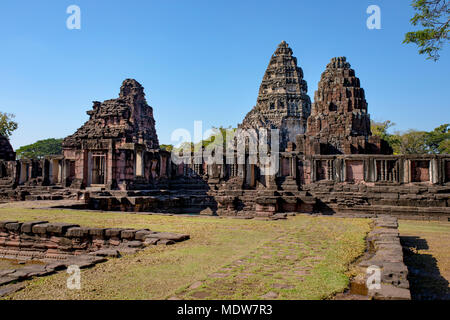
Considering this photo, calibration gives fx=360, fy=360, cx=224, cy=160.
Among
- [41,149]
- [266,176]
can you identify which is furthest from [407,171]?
[41,149]

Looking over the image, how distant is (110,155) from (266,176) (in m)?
7.74

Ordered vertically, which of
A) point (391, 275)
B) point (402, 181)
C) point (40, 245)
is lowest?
point (40, 245)

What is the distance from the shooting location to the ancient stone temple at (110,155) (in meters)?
17.8

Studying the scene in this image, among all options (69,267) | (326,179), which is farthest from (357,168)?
(69,267)

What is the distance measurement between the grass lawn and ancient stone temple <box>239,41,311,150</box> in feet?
121

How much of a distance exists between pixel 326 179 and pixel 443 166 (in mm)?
4428

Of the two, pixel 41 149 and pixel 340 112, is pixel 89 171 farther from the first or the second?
pixel 41 149

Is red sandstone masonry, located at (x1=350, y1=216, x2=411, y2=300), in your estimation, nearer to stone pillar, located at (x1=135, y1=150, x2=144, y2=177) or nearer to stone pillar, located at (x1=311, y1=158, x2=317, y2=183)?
stone pillar, located at (x1=311, y1=158, x2=317, y2=183)

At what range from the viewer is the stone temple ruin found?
14.2 metres

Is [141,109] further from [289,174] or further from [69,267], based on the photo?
[69,267]

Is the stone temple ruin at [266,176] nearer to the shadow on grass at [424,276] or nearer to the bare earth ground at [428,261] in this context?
the bare earth ground at [428,261]

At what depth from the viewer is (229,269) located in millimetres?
4730

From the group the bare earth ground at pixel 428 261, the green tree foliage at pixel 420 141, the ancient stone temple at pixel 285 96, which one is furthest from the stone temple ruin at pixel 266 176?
the green tree foliage at pixel 420 141

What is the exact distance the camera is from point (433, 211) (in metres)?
12.9
